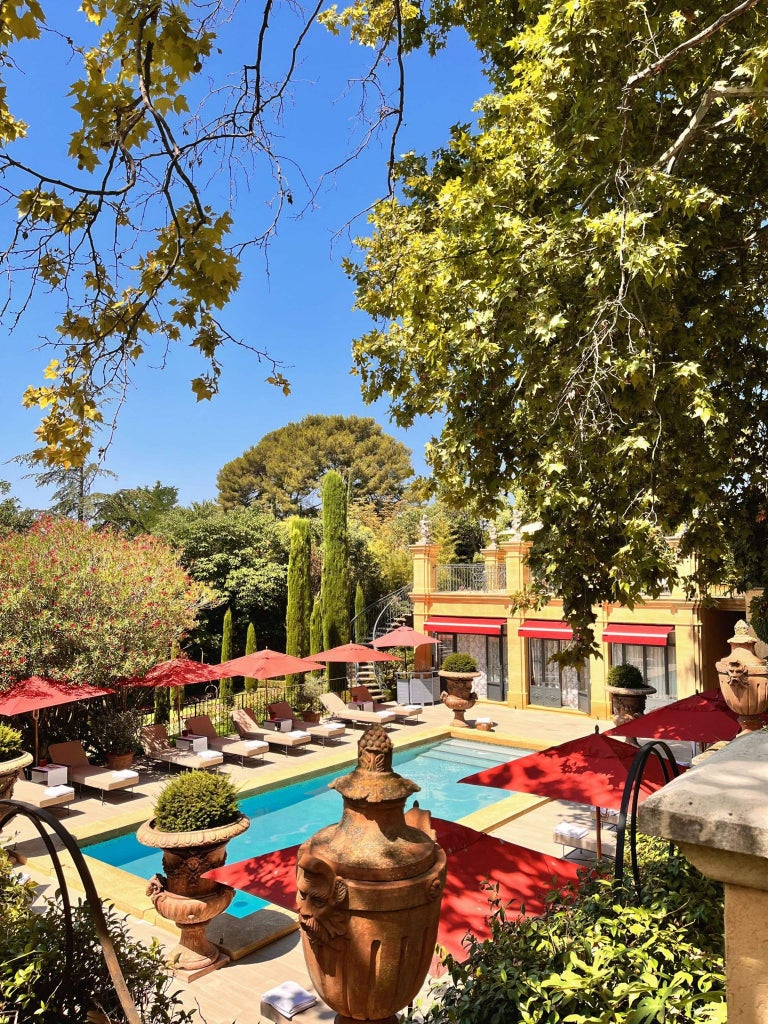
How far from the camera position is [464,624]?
974 inches

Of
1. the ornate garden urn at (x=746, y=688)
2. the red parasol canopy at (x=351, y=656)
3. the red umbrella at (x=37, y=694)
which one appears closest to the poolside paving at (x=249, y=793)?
the red umbrella at (x=37, y=694)

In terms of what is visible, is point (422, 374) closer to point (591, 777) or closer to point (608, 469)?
point (608, 469)

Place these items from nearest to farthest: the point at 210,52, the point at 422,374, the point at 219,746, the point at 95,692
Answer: the point at 210,52 → the point at 422,374 → the point at 95,692 → the point at 219,746

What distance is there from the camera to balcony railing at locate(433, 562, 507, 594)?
80.2 ft

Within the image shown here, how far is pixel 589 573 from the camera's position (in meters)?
8.03

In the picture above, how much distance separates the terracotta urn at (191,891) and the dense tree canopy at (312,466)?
38.1 m

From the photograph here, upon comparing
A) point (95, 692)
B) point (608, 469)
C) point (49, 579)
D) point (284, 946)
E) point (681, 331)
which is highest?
point (681, 331)

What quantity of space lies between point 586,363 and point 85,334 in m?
4.98

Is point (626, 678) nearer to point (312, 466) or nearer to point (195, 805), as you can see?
point (195, 805)

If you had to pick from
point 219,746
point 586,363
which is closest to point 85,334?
point 586,363

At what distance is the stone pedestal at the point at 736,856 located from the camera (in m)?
1.59

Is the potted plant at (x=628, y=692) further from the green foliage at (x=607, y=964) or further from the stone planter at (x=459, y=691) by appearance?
the green foliage at (x=607, y=964)

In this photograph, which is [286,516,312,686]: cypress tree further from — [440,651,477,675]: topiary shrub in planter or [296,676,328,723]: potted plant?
[440,651,477,675]: topiary shrub in planter

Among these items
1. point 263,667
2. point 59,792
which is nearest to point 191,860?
point 59,792
